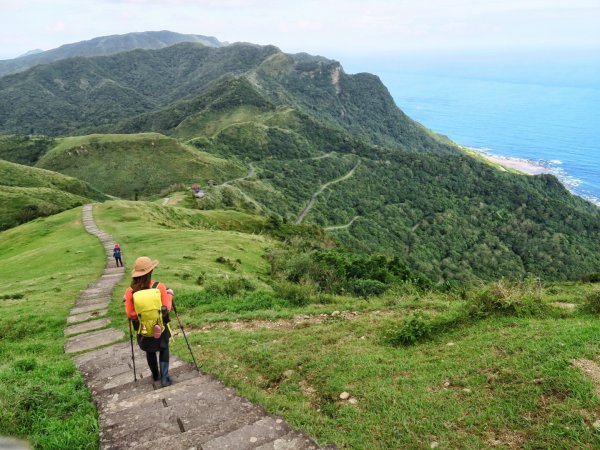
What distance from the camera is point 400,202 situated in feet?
389

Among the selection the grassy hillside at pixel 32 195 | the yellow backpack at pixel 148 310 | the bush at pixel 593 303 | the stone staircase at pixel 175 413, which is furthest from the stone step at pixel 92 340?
the grassy hillside at pixel 32 195

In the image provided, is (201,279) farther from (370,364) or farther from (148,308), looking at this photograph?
(370,364)

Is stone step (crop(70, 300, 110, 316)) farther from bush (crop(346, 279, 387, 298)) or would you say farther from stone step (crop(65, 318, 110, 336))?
bush (crop(346, 279, 387, 298))

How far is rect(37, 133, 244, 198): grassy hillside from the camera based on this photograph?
106m

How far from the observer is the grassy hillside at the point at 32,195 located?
5278 centimetres

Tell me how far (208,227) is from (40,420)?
41782 mm

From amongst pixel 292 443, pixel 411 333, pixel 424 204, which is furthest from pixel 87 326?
pixel 424 204

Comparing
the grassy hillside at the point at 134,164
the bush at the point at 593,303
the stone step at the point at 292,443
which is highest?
the stone step at the point at 292,443

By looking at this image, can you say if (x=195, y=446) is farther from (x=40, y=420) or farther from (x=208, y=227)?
(x=208, y=227)

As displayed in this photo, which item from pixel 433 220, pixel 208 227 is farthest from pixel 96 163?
pixel 433 220

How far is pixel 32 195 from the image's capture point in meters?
59.6

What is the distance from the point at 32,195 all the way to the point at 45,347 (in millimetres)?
57438

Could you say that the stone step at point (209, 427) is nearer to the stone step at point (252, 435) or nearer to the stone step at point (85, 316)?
the stone step at point (252, 435)

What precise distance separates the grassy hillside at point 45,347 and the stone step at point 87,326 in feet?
1.17
